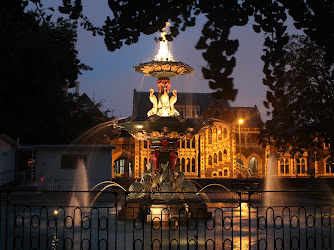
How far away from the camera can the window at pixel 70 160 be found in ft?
104

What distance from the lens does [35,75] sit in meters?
19.2

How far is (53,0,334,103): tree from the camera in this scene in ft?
11.4

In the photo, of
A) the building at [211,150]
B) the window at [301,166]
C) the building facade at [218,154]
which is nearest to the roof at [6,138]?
the building at [211,150]

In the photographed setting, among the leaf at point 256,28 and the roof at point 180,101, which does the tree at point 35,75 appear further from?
the roof at point 180,101

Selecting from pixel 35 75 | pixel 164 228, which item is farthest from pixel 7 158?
pixel 164 228

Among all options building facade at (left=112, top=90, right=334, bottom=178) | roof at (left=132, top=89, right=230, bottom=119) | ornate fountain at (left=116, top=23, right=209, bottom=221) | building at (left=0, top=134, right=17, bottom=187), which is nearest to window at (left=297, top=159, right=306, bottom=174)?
building facade at (left=112, top=90, right=334, bottom=178)

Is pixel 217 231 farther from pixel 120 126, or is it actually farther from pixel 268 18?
pixel 268 18

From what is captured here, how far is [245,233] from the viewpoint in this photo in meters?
13.8

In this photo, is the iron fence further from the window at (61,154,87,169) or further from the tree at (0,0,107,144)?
the window at (61,154,87,169)

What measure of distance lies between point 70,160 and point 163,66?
54.8ft

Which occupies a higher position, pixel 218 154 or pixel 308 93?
pixel 308 93

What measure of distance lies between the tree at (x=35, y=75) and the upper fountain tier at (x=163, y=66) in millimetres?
3442

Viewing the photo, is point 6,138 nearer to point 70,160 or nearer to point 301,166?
point 70,160

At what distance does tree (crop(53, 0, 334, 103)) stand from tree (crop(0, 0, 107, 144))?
6.43 ft
